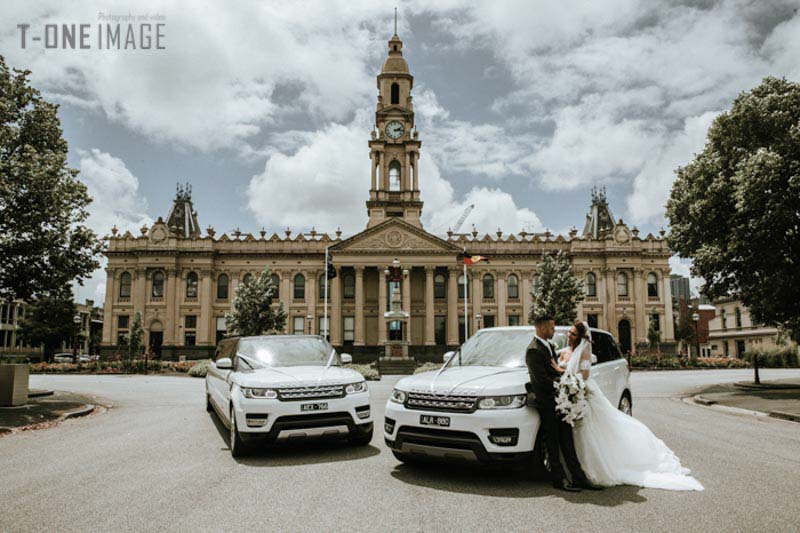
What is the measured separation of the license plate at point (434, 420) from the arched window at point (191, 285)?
181ft

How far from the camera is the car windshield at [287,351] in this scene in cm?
942

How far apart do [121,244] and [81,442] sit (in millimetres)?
53343

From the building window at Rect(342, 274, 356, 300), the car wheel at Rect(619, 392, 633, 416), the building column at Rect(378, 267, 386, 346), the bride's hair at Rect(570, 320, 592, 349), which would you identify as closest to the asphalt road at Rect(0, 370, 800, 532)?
the car wheel at Rect(619, 392, 633, 416)

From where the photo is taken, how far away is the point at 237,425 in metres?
8.07

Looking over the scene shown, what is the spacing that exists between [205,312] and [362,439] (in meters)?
51.5

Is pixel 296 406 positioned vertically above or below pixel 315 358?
below

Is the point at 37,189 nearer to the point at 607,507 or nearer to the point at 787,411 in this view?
the point at 607,507

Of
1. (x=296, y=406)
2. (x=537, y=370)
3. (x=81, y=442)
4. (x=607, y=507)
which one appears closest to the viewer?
(x=607, y=507)

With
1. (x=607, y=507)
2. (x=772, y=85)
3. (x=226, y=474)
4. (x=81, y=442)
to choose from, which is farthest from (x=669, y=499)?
(x=772, y=85)

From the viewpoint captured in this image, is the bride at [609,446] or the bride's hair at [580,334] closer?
the bride at [609,446]

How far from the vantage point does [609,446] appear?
6.66 metres

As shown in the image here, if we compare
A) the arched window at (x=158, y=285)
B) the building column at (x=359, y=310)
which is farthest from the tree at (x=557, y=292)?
the arched window at (x=158, y=285)

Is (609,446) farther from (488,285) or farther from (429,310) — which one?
(488,285)

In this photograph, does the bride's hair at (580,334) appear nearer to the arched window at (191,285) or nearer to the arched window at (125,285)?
the arched window at (191,285)
